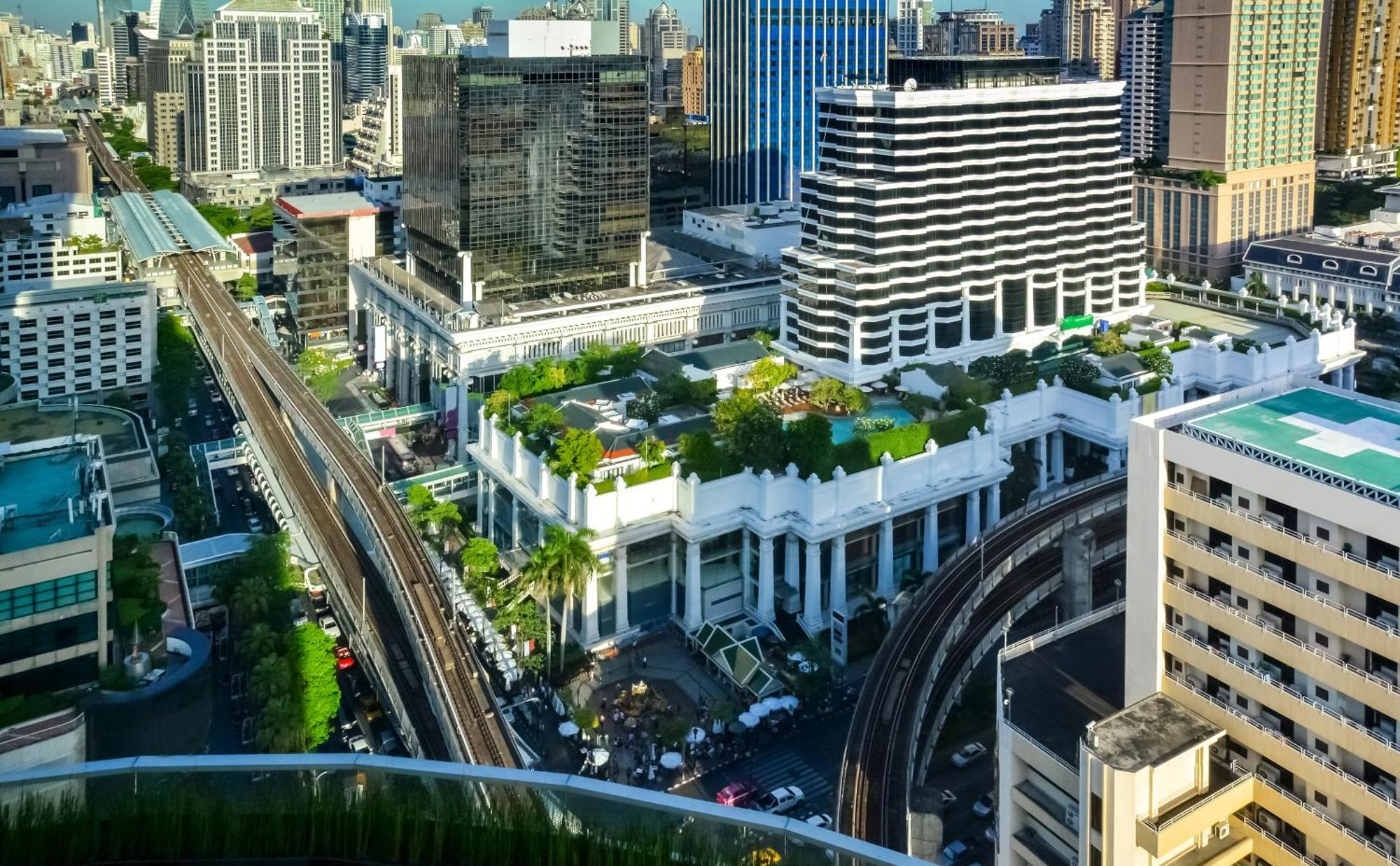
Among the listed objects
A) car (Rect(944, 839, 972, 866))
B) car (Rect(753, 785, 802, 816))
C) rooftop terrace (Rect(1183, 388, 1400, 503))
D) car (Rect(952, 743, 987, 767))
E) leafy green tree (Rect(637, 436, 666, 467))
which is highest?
rooftop terrace (Rect(1183, 388, 1400, 503))

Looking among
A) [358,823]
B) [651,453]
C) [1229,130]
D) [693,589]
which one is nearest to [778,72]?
[1229,130]

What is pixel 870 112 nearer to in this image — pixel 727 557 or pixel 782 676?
pixel 727 557

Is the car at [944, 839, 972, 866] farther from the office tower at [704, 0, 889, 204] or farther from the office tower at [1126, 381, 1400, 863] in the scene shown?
the office tower at [704, 0, 889, 204]

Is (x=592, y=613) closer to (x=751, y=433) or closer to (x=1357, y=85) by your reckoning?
(x=751, y=433)

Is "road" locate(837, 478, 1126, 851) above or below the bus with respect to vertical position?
below

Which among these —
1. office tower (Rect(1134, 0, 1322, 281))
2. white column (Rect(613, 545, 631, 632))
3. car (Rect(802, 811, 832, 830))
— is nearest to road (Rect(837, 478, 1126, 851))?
car (Rect(802, 811, 832, 830))

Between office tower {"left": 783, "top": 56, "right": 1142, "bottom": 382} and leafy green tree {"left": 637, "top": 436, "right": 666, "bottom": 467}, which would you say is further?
office tower {"left": 783, "top": 56, "right": 1142, "bottom": 382}
